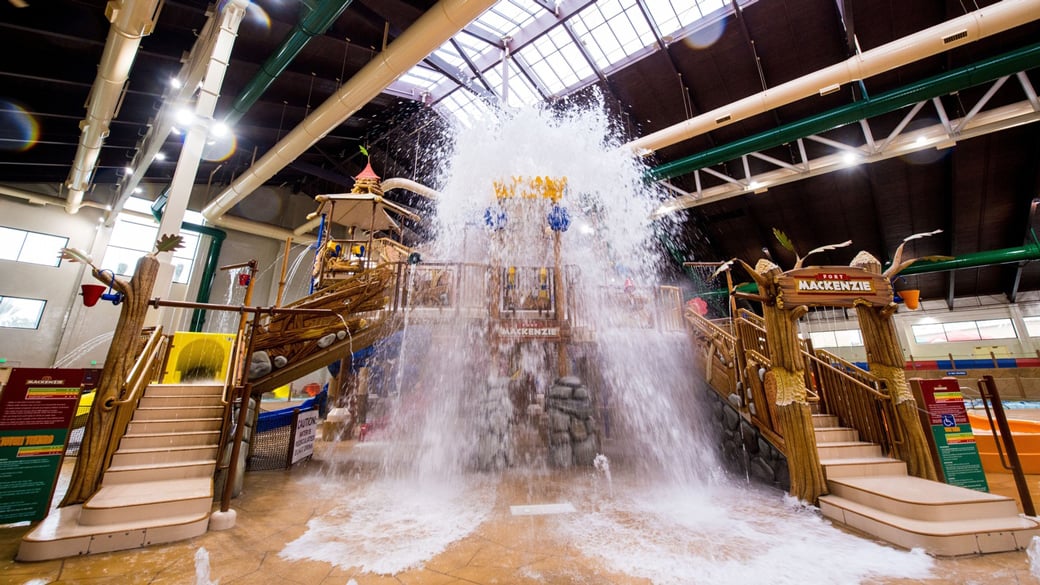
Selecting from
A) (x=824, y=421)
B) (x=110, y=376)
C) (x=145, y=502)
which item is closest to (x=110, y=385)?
(x=110, y=376)

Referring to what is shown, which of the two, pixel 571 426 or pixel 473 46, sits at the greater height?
pixel 473 46

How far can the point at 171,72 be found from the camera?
9.27 m

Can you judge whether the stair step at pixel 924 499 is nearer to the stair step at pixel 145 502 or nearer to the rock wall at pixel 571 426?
Answer: the rock wall at pixel 571 426

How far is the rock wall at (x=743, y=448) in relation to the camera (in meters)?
5.53

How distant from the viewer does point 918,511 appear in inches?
141

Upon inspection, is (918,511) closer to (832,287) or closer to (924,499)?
(924,499)

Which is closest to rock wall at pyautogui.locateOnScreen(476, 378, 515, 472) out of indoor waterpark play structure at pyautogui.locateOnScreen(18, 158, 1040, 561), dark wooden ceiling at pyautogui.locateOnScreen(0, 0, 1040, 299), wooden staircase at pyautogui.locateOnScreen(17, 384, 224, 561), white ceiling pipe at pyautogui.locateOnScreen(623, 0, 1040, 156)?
indoor waterpark play structure at pyautogui.locateOnScreen(18, 158, 1040, 561)

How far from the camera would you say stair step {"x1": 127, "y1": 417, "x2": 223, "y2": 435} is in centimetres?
485

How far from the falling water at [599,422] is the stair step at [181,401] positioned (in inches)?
81.9

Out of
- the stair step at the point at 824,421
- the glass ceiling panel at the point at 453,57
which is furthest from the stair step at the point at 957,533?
the glass ceiling panel at the point at 453,57

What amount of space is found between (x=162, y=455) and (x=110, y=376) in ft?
3.75

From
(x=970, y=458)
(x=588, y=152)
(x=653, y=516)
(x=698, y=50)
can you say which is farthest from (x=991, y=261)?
(x=653, y=516)

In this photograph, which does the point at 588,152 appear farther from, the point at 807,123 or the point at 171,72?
the point at 171,72

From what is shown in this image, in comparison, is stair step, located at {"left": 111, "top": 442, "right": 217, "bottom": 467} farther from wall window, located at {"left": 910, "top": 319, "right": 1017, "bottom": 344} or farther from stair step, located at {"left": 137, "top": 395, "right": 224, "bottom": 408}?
wall window, located at {"left": 910, "top": 319, "right": 1017, "bottom": 344}
